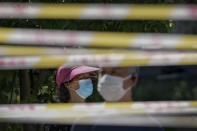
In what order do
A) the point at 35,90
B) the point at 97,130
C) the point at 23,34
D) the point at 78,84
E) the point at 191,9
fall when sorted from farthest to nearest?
the point at 35,90 < the point at 78,84 < the point at 97,130 < the point at 23,34 < the point at 191,9

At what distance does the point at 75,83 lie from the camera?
3121mm

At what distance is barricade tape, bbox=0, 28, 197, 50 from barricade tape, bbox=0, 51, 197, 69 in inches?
1.5

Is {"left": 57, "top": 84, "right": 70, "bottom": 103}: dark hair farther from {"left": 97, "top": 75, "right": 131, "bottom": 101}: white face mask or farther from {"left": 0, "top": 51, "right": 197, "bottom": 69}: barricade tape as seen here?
{"left": 0, "top": 51, "right": 197, "bottom": 69}: barricade tape

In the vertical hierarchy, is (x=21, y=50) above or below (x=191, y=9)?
below

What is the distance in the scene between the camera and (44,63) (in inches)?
71.7

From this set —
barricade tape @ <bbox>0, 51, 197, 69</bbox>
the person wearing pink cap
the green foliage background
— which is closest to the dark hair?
the person wearing pink cap

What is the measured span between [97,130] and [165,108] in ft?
1.39

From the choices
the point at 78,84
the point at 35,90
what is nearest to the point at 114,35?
the point at 78,84

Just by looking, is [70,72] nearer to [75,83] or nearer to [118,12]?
[75,83]

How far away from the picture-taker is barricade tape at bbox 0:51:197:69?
69.9 inches

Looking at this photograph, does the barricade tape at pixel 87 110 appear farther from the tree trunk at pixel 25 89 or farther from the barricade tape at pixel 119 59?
the tree trunk at pixel 25 89

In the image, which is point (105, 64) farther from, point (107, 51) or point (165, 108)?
point (165, 108)

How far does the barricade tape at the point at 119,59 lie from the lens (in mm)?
1775

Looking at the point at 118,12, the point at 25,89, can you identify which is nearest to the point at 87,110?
the point at 118,12
